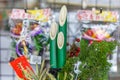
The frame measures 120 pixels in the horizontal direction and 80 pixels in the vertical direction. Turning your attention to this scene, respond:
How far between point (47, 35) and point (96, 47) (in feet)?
1.38

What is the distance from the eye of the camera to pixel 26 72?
1625 mm

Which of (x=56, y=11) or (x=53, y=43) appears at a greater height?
(x=56, y=11)

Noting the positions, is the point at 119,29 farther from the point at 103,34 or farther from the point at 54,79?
the point at 54,79

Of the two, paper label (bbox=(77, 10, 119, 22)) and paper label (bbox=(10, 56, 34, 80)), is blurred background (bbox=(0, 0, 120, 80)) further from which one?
paper label (bbox=(10, 56, 34, 80))

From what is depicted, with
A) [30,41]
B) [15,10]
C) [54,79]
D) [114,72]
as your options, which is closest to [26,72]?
[54,79]

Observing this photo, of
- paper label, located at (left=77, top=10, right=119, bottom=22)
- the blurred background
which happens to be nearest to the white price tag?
the blurred background

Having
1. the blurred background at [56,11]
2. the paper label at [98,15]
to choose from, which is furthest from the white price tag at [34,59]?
the paper label at [98,15]

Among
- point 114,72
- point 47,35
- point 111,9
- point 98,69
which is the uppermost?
point 111,9

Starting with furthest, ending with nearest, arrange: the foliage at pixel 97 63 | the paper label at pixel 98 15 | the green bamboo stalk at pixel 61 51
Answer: the paper label at pixel 98 15 → the green bamboo stalk at pixel 61 51 → the foliage at pixel 97 63

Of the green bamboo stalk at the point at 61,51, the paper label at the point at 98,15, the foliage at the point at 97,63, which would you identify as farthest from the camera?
the paper label at the point at 98,15

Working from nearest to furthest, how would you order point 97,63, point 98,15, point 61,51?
point 97,63
point 61,51
point 98,15

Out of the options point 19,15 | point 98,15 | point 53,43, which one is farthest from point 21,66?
point 98,15

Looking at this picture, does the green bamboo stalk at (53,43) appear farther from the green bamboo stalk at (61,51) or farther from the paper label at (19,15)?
the paper label at (19,15)

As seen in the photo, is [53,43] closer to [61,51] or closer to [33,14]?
[61,51]
